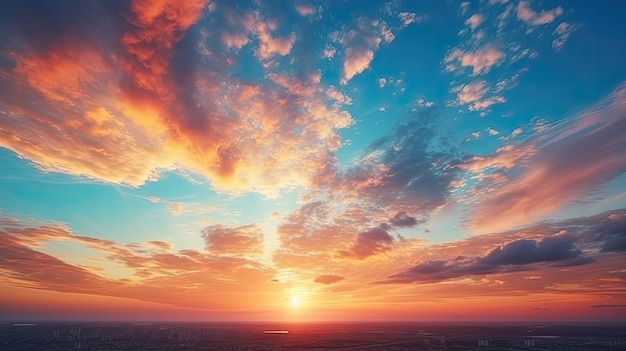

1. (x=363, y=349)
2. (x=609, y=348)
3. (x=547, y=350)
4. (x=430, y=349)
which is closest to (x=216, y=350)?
(x=363, y=349)

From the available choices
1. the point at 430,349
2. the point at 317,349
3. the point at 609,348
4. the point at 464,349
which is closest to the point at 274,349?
the point at 317,349

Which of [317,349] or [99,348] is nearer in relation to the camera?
[99,348]

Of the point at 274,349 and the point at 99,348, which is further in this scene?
the point at 274,349

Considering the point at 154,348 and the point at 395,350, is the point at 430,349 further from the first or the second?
the point at 154,348

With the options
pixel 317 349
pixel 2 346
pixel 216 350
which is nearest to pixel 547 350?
pixel 317 349

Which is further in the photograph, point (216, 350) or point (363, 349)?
point (363, 349)

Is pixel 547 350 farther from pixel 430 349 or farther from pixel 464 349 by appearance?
pixel 430 349

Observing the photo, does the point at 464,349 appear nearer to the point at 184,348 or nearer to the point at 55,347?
the point at 184,348
